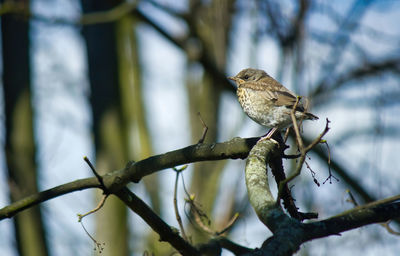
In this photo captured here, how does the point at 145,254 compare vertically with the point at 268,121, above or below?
below

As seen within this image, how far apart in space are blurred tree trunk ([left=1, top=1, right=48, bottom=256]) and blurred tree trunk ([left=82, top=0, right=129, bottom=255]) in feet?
2.50

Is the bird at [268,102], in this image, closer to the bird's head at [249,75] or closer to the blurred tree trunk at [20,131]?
the bird's head at [249,75]

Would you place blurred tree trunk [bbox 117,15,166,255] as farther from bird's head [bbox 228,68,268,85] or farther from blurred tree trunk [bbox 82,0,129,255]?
bird's head [bbox 228,68,268,85]

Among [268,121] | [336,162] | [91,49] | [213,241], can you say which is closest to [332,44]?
[336,162]

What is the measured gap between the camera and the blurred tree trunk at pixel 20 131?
6055 mm

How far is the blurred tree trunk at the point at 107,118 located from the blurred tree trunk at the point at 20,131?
0.76m

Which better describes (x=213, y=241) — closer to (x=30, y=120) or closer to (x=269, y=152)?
(x=269, y=152)

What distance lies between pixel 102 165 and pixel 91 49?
5.32 feet

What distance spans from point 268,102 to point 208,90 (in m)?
3.84

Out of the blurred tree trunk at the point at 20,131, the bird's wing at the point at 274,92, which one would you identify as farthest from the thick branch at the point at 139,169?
the blurred tree trunk at the point at 20,131

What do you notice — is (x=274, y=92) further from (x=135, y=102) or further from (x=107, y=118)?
(x=135, y=102)

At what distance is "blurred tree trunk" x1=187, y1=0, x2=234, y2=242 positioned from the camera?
6463 mm

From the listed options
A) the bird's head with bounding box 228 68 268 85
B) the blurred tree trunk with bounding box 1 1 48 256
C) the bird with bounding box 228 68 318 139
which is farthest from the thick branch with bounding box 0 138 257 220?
the blurred tree trunk with bounding box 1 1 48 256

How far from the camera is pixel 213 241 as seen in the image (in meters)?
3.29
